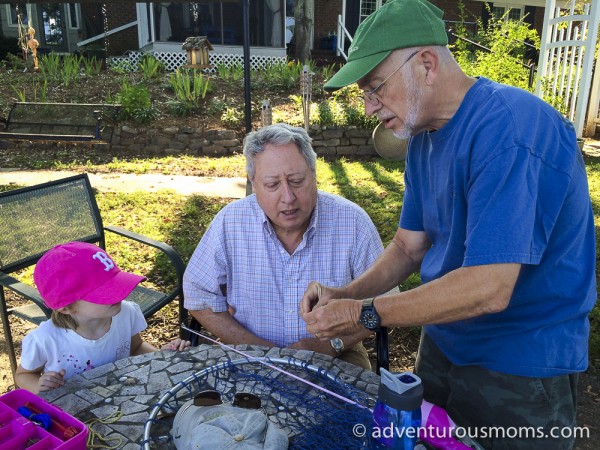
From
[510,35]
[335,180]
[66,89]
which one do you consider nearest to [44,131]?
[66,89]

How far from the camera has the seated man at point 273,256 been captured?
2283 mm

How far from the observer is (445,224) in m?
1.68

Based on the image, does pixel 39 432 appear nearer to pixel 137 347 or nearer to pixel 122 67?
pixel 137 347

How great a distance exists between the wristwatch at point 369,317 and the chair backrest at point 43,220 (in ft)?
7.81

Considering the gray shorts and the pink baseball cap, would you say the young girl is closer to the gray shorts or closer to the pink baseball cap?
the pink baseball cap

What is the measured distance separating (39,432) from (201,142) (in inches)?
320

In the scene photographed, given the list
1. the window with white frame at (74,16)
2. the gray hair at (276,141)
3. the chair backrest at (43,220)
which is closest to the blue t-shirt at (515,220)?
the gray hair at (276,141)

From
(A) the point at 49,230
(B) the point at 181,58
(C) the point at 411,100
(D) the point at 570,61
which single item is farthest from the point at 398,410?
(B) the point at 181,58

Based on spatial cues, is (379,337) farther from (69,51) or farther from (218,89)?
(69,51)

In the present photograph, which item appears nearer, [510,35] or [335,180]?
[335,180]

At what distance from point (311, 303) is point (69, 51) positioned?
18.1 metres

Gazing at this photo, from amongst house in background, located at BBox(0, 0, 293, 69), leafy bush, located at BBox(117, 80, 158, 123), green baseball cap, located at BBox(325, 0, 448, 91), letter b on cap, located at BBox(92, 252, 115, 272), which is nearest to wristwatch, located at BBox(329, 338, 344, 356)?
letter b on cap, located at BBox(92, 252, 115, 272)

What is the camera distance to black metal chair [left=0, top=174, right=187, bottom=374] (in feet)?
10.2

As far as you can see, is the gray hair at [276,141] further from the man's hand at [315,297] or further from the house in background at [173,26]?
the house in background at [173,26]
